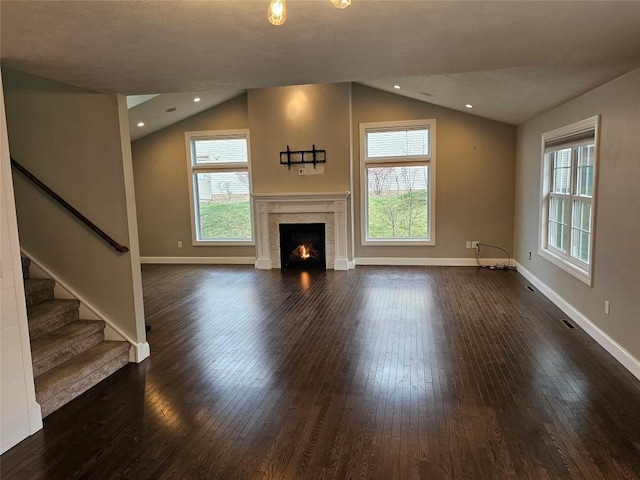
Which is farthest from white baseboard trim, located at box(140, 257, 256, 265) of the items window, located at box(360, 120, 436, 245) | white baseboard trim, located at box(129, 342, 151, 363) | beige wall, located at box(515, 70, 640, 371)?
beige wall, located at box(515, 70, 640, 371)

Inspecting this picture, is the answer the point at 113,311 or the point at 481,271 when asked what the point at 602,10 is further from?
the point at 481,271

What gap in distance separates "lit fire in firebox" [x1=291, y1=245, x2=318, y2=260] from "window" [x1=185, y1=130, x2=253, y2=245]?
3.13 feet

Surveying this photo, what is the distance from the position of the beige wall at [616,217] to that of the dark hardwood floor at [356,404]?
32 cm

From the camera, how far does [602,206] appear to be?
152 inches

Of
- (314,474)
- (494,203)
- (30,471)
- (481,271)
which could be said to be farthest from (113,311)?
(494,203)

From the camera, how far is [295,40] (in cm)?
235

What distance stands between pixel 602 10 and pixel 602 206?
2.34 meters

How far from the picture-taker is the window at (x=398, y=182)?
7.55 m

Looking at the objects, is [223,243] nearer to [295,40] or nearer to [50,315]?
[50,315]

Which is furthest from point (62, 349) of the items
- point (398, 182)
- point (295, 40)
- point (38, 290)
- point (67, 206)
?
point (398, 182)

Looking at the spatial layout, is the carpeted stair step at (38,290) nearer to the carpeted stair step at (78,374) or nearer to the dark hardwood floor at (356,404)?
the carpeted stair step at (78,374)

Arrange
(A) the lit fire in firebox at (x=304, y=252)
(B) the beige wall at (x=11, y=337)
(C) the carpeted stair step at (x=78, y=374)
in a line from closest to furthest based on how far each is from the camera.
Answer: (B) the beige wall at (x=11, y=337)
(C) the carpeted stair step at (x=78, y=374)
(A) the lit fire in firebox at (x=304, y=252)

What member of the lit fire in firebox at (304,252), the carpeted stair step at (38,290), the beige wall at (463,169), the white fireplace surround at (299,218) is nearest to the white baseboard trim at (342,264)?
the white fireplace surround at (299,218)

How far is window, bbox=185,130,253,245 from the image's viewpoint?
8156 mm
